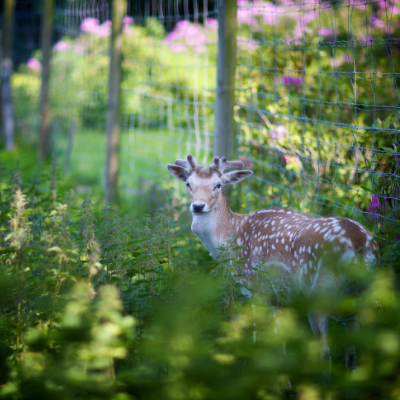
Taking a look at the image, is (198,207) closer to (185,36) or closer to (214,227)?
(214,227)

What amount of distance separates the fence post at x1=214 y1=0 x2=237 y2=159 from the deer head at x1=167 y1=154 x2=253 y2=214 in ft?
1.93

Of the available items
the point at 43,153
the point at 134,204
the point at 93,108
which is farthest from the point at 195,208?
the point at 43,153

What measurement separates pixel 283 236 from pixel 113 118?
11.9 feet

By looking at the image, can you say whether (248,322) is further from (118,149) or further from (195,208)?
(118,149)

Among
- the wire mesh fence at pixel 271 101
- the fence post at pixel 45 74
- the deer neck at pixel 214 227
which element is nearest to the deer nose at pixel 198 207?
the deer neck at pixel 214 227

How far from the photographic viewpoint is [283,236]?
306 cm

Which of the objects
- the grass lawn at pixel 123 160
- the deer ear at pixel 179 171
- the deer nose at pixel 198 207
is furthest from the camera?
the grass lawn at pixel 123 160

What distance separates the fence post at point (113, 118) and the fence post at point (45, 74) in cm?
271

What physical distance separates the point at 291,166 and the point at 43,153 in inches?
223

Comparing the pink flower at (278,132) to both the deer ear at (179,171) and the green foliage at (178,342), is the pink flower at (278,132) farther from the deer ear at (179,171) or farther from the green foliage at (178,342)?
the green foliage at (178,342)

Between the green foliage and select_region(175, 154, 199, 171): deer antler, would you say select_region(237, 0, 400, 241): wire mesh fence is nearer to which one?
Result: select_region(175, 154, 199, 171): deer antler

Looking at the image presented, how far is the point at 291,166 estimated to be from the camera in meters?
3.96

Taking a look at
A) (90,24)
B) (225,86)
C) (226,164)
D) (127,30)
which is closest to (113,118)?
(127,30)

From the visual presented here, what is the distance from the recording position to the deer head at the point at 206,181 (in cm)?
340
